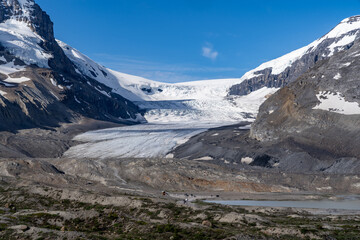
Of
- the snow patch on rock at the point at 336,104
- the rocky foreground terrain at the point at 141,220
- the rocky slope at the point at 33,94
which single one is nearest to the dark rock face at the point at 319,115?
the snow patch on rock at the point at 336,104

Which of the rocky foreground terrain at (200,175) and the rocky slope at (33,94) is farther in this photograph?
the rocky slope at (33,94)

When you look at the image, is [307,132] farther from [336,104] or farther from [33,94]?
[33,94]

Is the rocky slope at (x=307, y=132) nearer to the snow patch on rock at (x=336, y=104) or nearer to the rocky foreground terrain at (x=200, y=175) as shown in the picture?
the snow patch on rock at (x=336, y=104)

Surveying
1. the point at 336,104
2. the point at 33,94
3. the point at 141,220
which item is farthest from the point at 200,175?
the point at 33,94

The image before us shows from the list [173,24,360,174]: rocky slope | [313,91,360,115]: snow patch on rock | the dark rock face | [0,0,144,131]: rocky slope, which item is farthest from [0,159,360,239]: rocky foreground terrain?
[0,0,144,131]: rocky slope

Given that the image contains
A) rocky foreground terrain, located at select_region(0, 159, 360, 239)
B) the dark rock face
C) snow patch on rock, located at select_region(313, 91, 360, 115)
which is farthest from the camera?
snow patch on rock, located at select_region(313, 91, 360, 115)

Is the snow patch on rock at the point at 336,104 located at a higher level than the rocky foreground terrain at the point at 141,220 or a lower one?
higher

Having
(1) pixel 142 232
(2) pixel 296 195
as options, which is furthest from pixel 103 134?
(1) pixel 142 232

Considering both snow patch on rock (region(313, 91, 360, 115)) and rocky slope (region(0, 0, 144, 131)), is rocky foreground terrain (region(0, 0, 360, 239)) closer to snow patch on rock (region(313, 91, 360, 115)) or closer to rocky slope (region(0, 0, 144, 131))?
snow patch on rock (region(313, 91, 360, 115))
